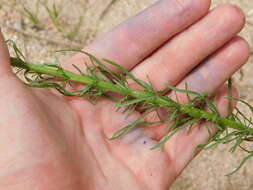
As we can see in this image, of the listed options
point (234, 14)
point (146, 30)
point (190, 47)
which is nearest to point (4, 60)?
point (146, 30)

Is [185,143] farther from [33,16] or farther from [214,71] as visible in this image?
[33,16]

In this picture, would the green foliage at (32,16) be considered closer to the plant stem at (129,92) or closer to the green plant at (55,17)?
the green plant at (55,17)

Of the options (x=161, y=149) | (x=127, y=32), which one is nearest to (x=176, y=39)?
(x=127, y=32)

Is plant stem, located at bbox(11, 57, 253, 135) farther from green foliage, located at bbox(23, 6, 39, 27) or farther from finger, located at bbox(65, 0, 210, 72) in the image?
green foliage, located at bbox(23, 6, 39, 27)

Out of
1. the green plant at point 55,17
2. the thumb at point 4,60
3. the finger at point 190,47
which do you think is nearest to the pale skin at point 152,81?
the finger at point 190,47

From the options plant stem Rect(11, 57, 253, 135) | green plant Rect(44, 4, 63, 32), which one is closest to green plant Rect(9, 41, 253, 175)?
plant stem Rect(11, 57, 253, 135)

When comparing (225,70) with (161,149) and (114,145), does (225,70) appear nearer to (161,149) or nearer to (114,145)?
(161,149)
